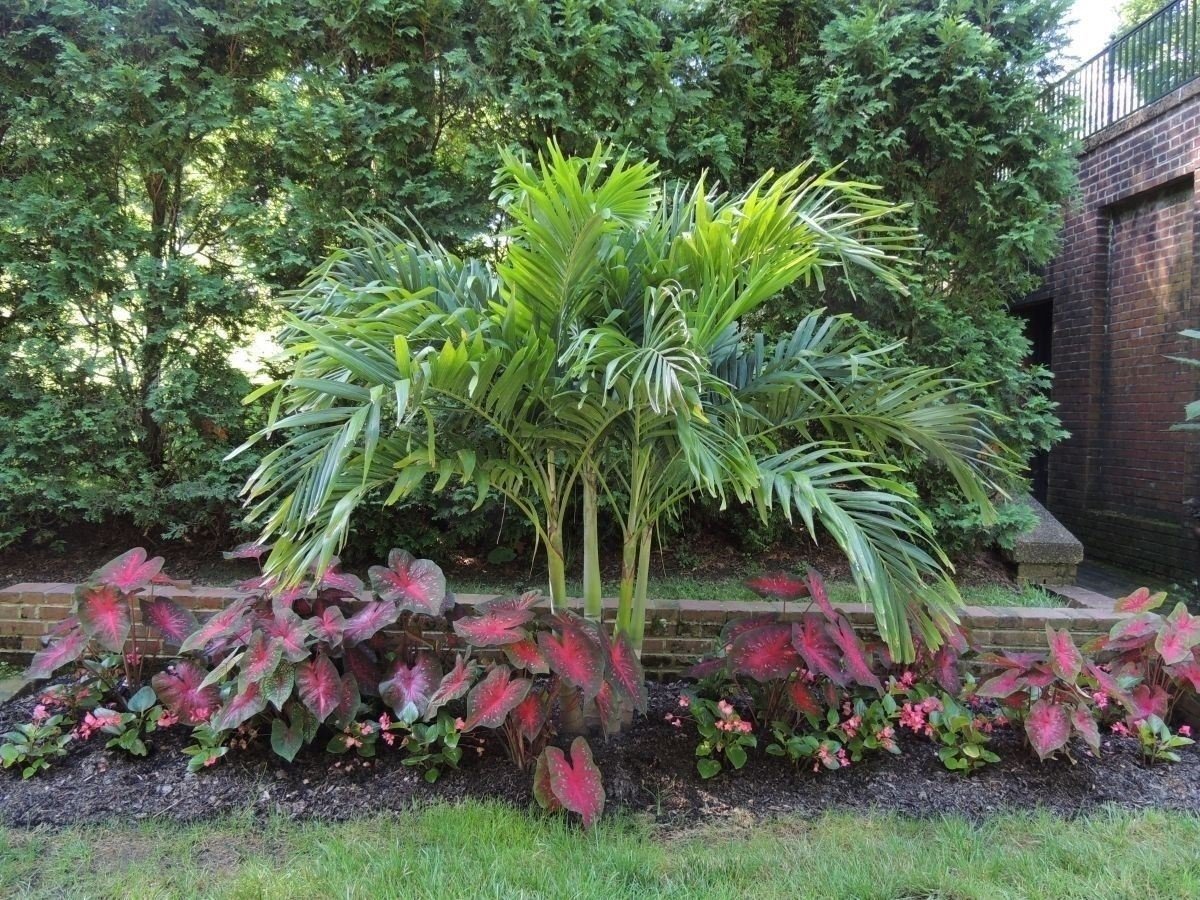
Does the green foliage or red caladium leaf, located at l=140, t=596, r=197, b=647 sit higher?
red caladium leaf, located at l=140, t=596, r=197, b=647

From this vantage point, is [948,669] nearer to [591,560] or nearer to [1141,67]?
[591,560]

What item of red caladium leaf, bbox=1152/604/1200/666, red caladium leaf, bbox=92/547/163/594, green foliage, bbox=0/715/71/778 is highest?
red caladium leaf, bbox=92/547/163/594

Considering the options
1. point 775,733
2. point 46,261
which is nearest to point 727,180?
point 775,733

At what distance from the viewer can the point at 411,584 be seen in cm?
241

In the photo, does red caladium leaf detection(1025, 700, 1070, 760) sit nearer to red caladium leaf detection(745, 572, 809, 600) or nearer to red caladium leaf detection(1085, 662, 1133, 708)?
red caladium leaf detection(1085, 662, 1133, 708)

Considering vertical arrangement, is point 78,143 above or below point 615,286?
above

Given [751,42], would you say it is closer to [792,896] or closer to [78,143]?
[78,143]

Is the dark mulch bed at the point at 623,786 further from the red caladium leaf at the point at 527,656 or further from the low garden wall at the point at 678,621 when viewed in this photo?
the low garden wall at the point at 678,621

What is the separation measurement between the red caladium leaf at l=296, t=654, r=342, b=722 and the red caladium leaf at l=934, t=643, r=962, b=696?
2.11m

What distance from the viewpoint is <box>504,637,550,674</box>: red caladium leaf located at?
2125 millimetres

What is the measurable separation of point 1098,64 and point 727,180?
179 inches

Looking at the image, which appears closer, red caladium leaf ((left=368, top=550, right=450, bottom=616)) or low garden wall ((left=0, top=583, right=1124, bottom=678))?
red caladium leaf ((left=368, top=550, right=450, bottom=616))

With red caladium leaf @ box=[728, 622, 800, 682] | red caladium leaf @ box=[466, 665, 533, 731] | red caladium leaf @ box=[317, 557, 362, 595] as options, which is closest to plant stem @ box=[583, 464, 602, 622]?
red caladium leaf @ box=[466, 665, 533, 731]

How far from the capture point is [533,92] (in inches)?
138
